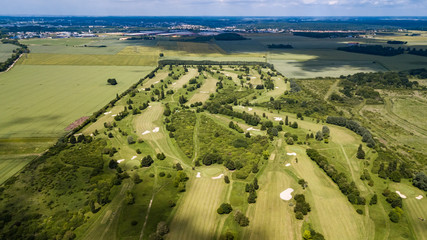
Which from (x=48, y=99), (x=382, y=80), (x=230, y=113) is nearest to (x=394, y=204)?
(x=230, y=113)

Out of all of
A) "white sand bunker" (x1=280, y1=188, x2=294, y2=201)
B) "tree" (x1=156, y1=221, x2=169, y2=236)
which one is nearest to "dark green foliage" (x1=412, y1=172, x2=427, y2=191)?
"white sand bunker" (x1=280, y1=188, x2=294, y2=201)

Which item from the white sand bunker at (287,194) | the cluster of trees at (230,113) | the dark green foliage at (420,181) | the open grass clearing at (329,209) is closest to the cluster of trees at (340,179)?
the open grass clearing at (329,209)

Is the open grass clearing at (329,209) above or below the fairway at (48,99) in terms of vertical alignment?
below

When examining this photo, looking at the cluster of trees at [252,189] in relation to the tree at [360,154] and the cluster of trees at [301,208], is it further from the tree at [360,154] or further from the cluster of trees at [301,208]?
the tree at [360,154]

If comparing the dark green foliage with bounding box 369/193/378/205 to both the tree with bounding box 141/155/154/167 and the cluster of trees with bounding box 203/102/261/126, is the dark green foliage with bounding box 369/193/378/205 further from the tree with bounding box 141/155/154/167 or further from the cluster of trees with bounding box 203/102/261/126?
the tree with bounding box 141/155/154/167

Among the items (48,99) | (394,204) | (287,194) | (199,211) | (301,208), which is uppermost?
(48,99)

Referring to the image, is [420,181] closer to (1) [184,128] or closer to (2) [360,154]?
(2) [360,154]
